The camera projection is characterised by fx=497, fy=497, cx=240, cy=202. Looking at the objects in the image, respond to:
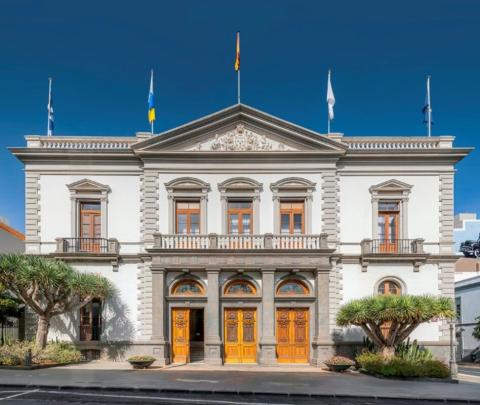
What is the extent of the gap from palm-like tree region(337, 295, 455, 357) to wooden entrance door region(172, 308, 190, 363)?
735 cm

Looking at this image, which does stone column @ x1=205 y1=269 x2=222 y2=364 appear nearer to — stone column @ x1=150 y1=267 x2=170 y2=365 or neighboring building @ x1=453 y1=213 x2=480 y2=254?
stone column @ x1=150 y1=267 x2=170 y2=365

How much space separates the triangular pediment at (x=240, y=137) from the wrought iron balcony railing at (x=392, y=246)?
15.5 ft

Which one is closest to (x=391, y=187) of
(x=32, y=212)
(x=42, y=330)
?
(x=42, y=330)

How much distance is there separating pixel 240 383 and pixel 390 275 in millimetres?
10286

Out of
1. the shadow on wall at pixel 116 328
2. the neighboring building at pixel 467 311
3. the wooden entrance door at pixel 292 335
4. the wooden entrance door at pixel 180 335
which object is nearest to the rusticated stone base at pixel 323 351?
the wooden entrance door at pixel 292 335

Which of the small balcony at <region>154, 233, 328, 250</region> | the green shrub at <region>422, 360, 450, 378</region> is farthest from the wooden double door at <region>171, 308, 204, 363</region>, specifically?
the green shrub at <region>422, 360, 450, 378</region>

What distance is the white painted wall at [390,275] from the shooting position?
24.0 m

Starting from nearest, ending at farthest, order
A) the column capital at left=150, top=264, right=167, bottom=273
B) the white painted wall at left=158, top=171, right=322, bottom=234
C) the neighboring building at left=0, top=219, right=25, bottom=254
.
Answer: the column capital at left=150, top=264, right=167, bottom=273 < the white painted wall at left=158, top=171, right=322, bottom=234 < the neighboring building at left=0, top=219, right=25, bottom=254

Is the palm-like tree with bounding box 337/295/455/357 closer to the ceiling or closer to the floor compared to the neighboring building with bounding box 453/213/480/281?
closer to the floor

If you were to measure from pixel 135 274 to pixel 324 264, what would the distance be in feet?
29.7

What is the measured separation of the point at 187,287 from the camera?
24109 mm

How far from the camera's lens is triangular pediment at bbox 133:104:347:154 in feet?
79.7

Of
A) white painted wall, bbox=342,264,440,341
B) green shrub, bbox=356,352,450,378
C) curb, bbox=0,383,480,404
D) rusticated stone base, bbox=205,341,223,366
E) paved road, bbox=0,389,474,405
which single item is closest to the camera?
paved road, bbox=0,389,474,405

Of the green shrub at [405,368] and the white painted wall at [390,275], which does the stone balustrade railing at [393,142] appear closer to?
the white painted wall at [390,275]
